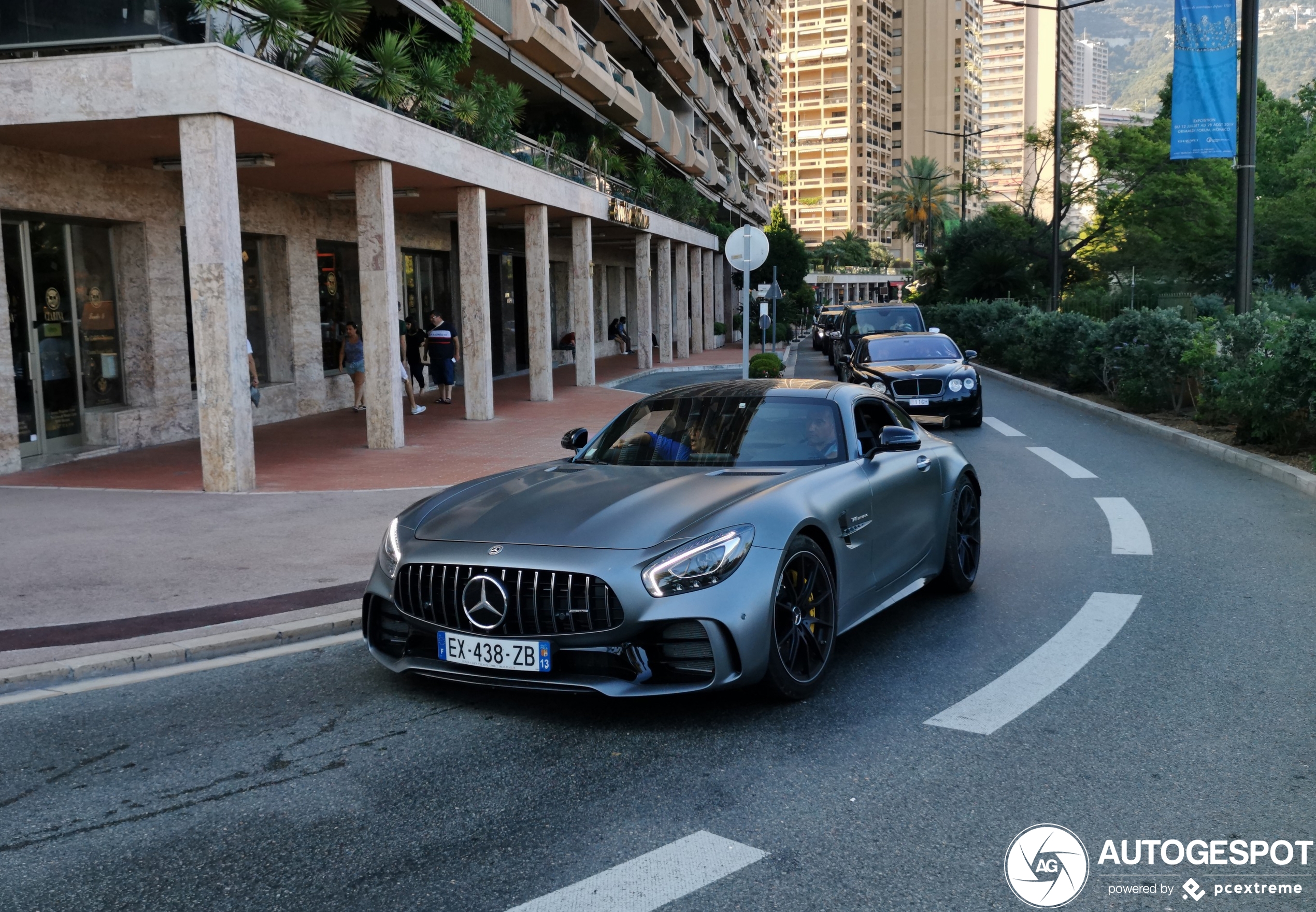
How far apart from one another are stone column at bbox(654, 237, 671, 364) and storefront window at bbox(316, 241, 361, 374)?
1609cm

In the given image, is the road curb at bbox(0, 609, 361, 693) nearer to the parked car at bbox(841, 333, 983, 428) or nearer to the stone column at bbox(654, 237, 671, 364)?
the parked car at bbox(841, 333, 983, 428)

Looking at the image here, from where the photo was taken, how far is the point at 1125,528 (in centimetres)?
934

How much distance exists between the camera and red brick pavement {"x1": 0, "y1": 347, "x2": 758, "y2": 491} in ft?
40.7

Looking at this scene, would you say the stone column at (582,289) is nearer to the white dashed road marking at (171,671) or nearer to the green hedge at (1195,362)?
the green hedge at (1195,362)

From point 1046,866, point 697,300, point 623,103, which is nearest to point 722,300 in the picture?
point 697,300

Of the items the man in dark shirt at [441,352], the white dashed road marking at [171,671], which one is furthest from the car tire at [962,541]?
the man in dark shirt at [441,352]

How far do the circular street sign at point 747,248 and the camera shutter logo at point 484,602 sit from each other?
10.6 m

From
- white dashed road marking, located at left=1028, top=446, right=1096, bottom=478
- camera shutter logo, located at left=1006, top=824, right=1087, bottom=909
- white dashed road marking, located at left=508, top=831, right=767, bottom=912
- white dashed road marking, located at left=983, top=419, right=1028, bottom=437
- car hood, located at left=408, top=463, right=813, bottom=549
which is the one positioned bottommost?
white dashed road marking, located at left=983, top=419, right=1028, bottom=437

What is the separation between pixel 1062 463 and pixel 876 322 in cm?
1190

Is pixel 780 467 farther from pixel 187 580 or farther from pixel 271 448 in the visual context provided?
pixel 271 448

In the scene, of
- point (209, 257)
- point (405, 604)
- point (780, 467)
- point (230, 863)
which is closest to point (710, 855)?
point (230, 863)

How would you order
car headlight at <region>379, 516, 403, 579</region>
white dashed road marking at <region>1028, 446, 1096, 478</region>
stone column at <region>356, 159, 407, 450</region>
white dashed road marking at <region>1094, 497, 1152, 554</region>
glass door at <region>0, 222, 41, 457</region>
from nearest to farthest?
car headlight at <region>379, 516, 403, 579</region> < white dashed road marking at <region>1094, 497, 1152, 554</region> < white dashed road marking at <region>1028, 446, 1096, 478</region> < glass door at <region>0, 222, 41, 457</region> < stone column at <region>356, 159, 407, 450</region>

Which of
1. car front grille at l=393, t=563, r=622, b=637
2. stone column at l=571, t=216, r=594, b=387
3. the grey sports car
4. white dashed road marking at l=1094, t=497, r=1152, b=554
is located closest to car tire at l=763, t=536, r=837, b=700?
the grey sports car

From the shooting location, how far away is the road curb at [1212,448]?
11461 millimetres
